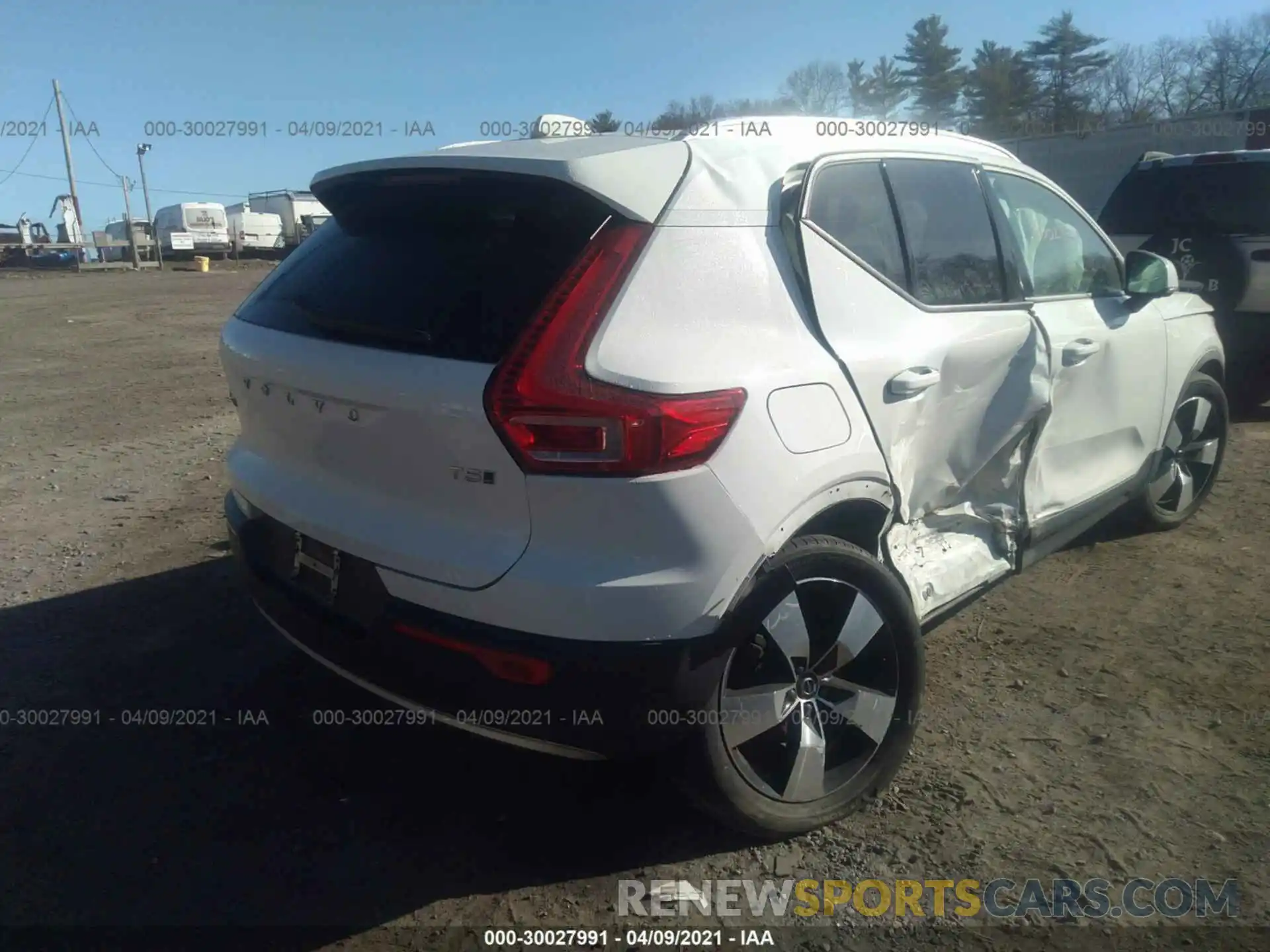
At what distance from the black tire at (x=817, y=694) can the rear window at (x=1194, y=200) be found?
6113mm

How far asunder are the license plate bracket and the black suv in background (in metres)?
6.82

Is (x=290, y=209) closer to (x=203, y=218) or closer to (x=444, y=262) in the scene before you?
(x=203, y=218)

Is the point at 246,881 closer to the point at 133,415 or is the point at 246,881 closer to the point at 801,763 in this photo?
the point at 801,763

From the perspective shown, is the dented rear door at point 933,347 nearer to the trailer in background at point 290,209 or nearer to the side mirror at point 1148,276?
the side mirror at point 1148,276

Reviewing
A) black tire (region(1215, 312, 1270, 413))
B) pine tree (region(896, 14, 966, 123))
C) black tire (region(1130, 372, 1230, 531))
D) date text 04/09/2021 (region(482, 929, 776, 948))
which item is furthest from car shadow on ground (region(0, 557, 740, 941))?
pine tree (region(896, 14, 966, 123))

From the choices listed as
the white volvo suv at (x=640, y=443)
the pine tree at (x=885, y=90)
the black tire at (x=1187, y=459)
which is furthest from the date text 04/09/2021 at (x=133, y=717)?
the pine tree at (x=885, y=90)

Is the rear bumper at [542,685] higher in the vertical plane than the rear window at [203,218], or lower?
lower

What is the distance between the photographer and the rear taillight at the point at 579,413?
2207mm

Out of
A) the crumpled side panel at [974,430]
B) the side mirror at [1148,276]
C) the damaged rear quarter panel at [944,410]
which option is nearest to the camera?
the damaged rear quarter panel at [944,410]

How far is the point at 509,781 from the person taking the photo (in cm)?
303

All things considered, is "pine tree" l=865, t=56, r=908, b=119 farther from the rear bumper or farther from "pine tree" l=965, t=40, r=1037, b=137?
the rear bumper

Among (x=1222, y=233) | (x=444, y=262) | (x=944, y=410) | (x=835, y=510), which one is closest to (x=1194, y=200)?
(x=1222, y=233)

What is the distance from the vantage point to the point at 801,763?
2.67 metres

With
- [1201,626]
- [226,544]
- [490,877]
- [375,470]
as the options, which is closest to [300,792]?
[490,877]
